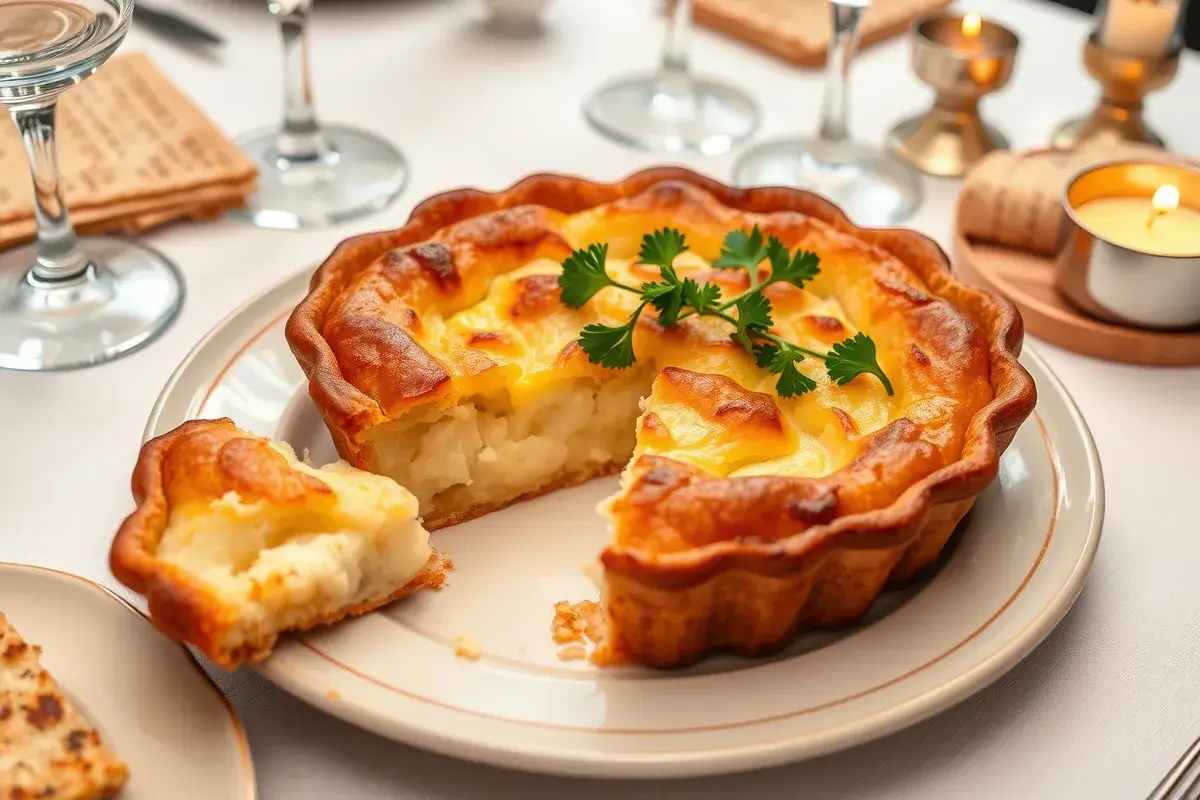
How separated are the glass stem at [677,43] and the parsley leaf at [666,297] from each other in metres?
1.74

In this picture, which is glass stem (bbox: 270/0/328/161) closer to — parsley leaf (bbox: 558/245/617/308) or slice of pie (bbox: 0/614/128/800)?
parsley leaf (bbox: 558/245/617/308)

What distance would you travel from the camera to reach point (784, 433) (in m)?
2.46

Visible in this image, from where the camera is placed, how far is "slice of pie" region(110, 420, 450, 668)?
2012 mm

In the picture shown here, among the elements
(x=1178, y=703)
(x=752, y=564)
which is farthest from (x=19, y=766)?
(x=1178, y=703)

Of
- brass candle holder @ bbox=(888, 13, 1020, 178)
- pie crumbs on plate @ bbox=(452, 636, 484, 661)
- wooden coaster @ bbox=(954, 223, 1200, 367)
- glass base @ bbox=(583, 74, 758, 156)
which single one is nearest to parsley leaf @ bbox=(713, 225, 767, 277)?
wooden coaster @ bbox=(954, 223, 1200, 367)

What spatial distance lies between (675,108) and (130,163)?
5.79 feet

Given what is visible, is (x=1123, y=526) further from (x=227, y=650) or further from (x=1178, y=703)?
(x=227, y=650)

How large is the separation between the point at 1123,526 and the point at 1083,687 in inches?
20.9

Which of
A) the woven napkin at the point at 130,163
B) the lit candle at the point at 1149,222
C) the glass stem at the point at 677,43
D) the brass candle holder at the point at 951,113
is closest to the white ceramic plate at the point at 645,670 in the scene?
the lit candle at the point at 1149,222

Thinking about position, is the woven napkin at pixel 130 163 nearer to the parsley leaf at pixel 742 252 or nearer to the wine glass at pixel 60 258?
the wine glass at pixel 60 258

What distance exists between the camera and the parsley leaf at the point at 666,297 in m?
2.67

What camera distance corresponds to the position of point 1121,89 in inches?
153

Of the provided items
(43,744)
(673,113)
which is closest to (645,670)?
(43,744)

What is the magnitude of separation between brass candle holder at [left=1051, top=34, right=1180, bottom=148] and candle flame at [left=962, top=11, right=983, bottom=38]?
351mm
